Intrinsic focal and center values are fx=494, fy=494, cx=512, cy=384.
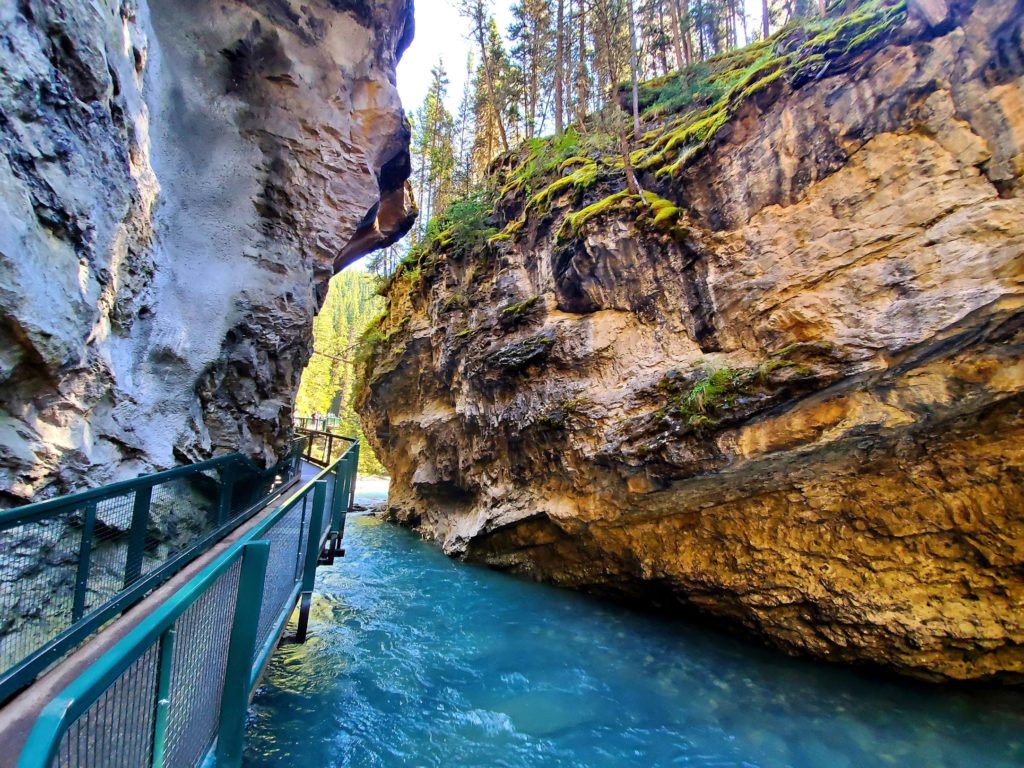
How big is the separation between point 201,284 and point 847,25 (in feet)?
33.7

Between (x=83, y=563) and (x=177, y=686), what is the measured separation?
1.85 metres

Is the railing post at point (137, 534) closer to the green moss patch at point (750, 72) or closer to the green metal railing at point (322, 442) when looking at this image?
the green metal railing at point (322, 442)

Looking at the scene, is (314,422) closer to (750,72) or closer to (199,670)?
(750,72)

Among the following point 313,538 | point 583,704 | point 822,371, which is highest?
point 822,371

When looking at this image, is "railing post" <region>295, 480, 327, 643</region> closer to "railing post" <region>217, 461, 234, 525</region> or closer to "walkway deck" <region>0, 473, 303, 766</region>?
"railing post" <region>217, 461, 234, 525</region>

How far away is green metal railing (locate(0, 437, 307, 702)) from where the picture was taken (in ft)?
9.77

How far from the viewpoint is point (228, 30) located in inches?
328

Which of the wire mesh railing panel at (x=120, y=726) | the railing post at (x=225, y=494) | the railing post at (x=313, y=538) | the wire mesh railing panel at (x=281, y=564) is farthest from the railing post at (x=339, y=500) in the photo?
the wire mesh railing panel at (x=120, y=726)

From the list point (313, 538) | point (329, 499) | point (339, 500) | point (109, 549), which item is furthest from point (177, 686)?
point (339, 500)

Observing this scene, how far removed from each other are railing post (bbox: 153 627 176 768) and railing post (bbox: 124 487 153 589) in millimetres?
2458

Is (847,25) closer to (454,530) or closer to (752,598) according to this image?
(752,598)

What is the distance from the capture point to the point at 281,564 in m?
4.51

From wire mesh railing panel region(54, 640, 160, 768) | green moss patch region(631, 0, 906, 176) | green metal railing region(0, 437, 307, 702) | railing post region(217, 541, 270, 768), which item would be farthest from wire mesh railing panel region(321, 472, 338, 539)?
green moss patch region(631, 0, 906, 176)

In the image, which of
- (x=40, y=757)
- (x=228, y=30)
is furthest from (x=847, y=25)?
(x=40, y=757)
